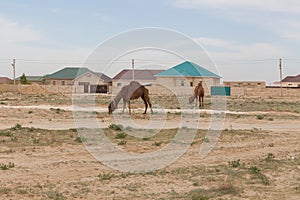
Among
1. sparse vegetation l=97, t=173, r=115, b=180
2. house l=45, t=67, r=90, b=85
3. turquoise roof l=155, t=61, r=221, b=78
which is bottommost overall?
sparse vegetation l=97, t=173, r=115, b=180

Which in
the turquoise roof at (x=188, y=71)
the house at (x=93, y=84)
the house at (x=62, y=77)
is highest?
the house at (x=62, y=77)

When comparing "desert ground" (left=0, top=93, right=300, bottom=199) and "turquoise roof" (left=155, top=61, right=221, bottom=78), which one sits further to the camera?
"turquoise roof" (left=155, top=61, right=221, bottom=78)

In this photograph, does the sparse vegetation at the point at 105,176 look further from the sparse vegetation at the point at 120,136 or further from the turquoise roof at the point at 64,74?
the turquoise roof at the point at 64,74

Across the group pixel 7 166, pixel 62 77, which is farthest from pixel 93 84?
pixel 7 166

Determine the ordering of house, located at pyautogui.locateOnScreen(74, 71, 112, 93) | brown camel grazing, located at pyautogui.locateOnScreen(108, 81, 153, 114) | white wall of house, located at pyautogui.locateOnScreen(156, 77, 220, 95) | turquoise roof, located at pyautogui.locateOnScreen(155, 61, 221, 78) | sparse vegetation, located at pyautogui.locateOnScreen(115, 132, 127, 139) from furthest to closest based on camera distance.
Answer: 1. house, located at pyautogui.locateOnScreen(74, 71, 112, 93)
2. white wall of house, located at pyautogui.locateOnScreen(156, 77, 220, 95)
3. turquoise roof, located at pyautogui.locateOnScreen(155, 61, 221, 78)
4. brown camel grazing, located at pyautogui.locateOnScreen(108, 81, 153, 114)
5. sparse vegetation, located at pyautogui.locateOnScreen(115, 132, 127, 139)

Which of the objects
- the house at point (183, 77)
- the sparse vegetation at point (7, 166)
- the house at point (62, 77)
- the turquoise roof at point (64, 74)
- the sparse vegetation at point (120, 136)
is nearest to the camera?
the sparse vegetation at point (7, 166)

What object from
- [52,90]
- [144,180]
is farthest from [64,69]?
[144,180]

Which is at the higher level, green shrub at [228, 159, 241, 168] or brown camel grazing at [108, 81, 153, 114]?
brown camel grazing at [108, 81, 153, 114]

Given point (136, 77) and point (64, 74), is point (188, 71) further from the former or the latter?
point (64, 74)

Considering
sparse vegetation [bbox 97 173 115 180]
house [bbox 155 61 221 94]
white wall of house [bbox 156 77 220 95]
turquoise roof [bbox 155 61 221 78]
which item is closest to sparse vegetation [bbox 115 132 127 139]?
sparse vegetation [bbox 97 173 115 180]

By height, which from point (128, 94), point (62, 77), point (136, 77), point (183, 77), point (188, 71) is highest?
point (62, 77)

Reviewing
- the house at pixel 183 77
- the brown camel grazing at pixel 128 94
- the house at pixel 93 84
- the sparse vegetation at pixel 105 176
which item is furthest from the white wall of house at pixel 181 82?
the sparse vegetation at pixel 105 176

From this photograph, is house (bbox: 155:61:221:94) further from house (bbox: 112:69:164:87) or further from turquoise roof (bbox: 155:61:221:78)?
house (bbox: 112:69:164:87)

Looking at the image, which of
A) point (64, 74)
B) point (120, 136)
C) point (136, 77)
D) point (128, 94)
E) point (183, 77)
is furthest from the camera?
point (64, 74)
